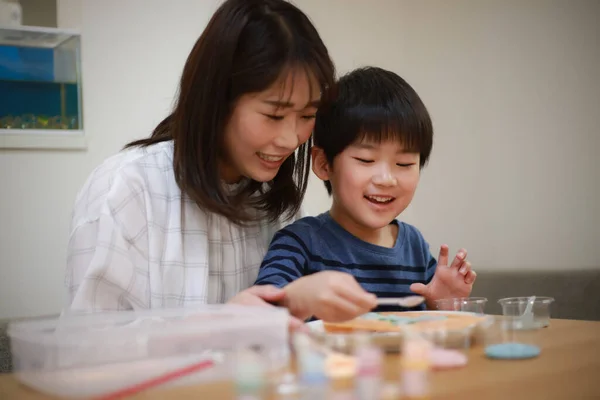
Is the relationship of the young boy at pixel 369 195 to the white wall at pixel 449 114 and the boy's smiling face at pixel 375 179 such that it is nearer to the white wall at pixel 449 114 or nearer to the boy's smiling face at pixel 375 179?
the boy's smiling face at pixel 375 179

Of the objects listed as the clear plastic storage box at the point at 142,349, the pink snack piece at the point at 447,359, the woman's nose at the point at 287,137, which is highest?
the woman's nose at the point at 287,137

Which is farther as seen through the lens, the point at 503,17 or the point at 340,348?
the point at 503,17

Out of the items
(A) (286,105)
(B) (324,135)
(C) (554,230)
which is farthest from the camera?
(C) (554,230)

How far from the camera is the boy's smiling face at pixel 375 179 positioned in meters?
1.41

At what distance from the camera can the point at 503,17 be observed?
280 cm

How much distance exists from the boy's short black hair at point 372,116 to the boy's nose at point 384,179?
0.23 feet

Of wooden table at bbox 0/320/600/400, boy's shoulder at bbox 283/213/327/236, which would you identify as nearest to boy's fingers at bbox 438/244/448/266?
boy's shoulder at bbox 283/213/327/236

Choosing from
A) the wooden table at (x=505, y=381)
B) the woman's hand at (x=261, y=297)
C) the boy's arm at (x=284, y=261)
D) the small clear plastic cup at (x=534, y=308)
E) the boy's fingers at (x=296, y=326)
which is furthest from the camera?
the boy's arm at (x=284, y=261)

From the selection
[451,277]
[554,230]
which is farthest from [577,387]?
[554,230]

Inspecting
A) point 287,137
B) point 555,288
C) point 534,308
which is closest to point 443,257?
point 534,308

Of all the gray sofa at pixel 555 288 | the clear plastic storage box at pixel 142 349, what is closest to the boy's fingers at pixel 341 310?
the clear plastic storage box at pixel 142 349

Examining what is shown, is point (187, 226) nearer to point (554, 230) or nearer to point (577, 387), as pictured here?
point (577, 387)

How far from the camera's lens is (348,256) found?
145cm

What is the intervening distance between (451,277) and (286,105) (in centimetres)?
45
